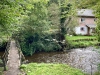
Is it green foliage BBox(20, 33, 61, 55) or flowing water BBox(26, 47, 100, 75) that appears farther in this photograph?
green foliage BBox(20, 33, 61, 55)

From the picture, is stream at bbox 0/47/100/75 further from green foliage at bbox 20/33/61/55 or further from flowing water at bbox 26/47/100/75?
green foliage at bbox 20/33/61/55

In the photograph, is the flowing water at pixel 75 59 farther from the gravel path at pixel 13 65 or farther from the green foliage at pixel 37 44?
the gravel path at pixel 13 65

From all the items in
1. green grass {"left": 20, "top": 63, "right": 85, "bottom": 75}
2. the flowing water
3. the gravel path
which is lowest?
the flowing water

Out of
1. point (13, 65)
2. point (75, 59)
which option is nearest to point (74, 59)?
point (75, 59)

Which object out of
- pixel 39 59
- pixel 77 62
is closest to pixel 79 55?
pixel 77 62

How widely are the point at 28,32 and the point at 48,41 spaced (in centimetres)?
380

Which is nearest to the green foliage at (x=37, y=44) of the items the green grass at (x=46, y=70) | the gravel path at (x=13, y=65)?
the gravel path at (x=13, y=65)

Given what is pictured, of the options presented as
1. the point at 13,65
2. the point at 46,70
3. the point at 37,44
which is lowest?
the point at 46,70

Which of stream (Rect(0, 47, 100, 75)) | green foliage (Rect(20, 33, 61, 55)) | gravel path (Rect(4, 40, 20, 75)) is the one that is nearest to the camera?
gravel path (Rect(4, 40, 20, 75))

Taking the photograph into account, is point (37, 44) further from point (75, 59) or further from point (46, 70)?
point (46, 70)

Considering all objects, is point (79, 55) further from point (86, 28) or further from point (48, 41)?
point (86, 28)

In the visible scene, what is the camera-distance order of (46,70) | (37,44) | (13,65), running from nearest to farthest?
(46,70)
(13,65)
(37,44)

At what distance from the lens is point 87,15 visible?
39531mm

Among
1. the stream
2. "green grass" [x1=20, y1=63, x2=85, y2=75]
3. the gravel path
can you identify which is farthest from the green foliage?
"green grass" [x1=20, y1=63, x2=85, y2=75]
